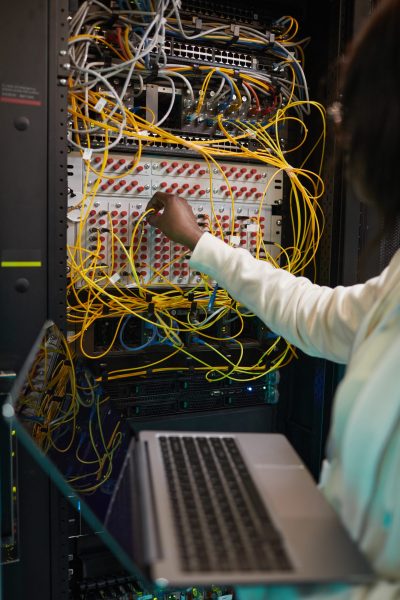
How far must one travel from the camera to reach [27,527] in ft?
4.73

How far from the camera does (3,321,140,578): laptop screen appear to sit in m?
1.12

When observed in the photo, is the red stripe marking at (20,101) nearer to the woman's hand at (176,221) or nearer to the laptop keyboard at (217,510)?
the woman's hand at (176,221)

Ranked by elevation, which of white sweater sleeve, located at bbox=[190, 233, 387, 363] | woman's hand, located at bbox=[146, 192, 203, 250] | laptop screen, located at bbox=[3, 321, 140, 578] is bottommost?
laptop screen, located at bbox=[3, 321, 140, 578]

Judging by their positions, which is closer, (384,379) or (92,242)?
(384,379)

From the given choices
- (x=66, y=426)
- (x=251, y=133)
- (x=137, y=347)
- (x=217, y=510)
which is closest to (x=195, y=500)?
(x=217, y=510)

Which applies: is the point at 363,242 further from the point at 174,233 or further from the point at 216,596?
the point at 216,596

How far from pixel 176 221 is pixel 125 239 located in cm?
28

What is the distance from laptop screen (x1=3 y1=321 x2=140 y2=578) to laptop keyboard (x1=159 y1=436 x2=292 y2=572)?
0.18 meters

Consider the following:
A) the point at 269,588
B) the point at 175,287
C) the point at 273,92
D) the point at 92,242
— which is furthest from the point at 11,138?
the point at 269,588

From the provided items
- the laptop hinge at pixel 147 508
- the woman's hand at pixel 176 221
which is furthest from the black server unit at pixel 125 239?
the laptop hinge at pixel 147 508

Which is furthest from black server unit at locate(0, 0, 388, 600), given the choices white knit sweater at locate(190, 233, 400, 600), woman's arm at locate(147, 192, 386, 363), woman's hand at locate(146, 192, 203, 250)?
white knit sweater at locate(190, 233, 400, 600)

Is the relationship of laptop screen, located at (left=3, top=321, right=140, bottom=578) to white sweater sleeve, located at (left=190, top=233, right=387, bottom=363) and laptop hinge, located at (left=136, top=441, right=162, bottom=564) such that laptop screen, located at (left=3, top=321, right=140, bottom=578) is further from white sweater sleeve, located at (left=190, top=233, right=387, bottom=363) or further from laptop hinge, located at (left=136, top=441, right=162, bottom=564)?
white sweater sleeve, located at (left=190, top=233, right=387, bottom=363)

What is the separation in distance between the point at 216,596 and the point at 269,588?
127cm

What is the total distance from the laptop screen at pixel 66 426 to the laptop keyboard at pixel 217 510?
178mm
